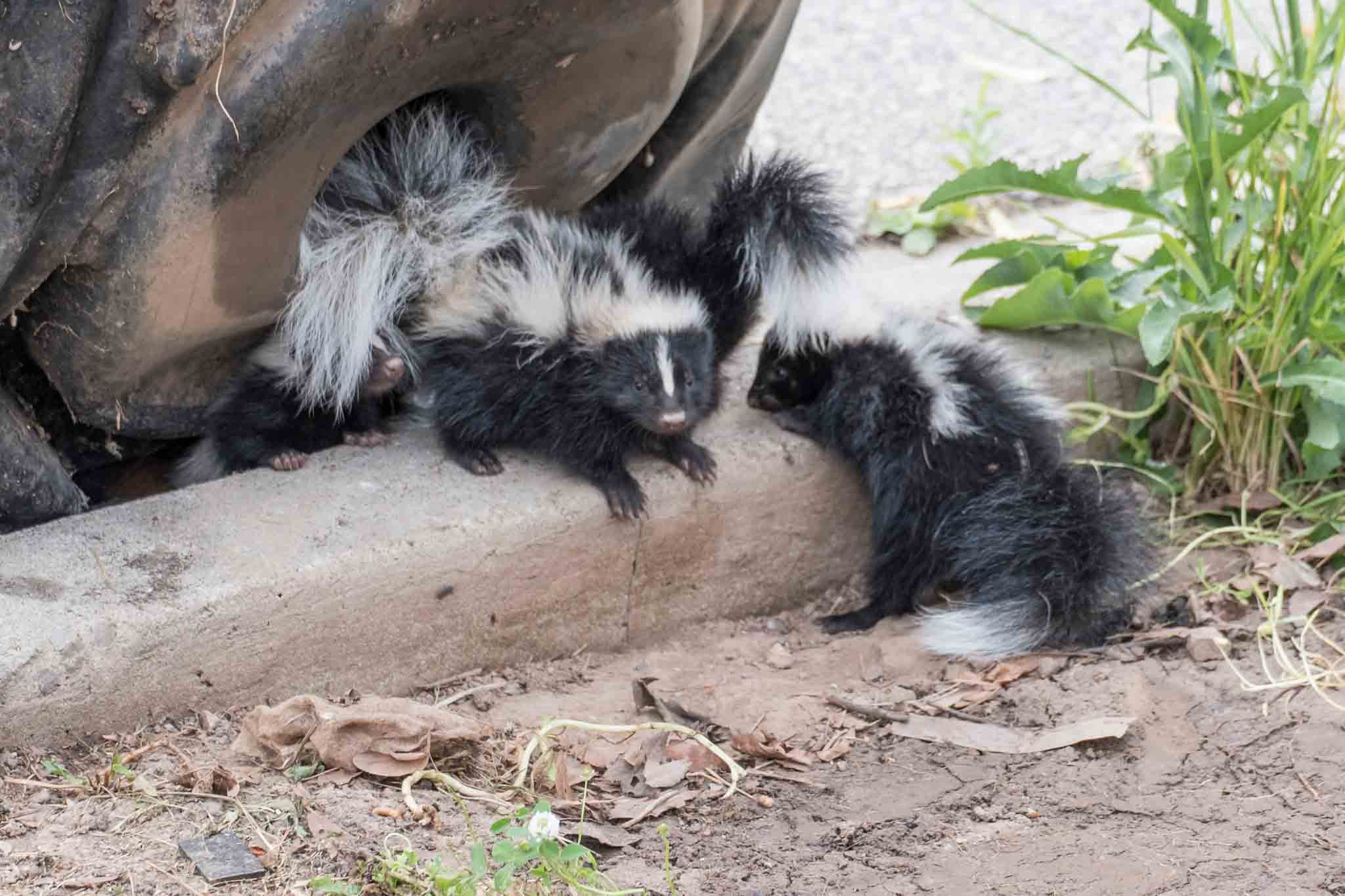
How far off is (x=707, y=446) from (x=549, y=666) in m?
0.75

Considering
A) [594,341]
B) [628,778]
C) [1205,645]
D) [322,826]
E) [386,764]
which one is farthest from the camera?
[594,341]

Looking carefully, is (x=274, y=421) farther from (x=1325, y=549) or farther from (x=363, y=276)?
(x=1325, y=549)

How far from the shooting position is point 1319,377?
4152mm

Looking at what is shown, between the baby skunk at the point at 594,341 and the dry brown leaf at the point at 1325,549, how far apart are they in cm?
146

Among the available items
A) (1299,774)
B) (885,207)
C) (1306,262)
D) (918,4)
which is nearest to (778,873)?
(1299,774)

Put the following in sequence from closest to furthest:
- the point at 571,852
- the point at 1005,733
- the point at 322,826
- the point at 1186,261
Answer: the point at 571,852
the point at 322,826
the point at 1005,733
the point at 1186,261

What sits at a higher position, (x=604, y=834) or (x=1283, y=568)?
(x=1283, y=568)

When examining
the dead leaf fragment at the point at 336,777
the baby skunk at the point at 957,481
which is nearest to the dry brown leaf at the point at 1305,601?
the baby skunk at the point at 957,481

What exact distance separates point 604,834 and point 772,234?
178cm

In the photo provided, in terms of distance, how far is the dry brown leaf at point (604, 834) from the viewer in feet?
9.79

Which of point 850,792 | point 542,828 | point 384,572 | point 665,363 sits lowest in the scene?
point 850,792

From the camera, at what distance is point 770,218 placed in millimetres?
4188

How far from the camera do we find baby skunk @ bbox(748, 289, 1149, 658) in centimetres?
406

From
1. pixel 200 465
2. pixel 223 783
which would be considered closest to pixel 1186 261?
pixel 200 465
